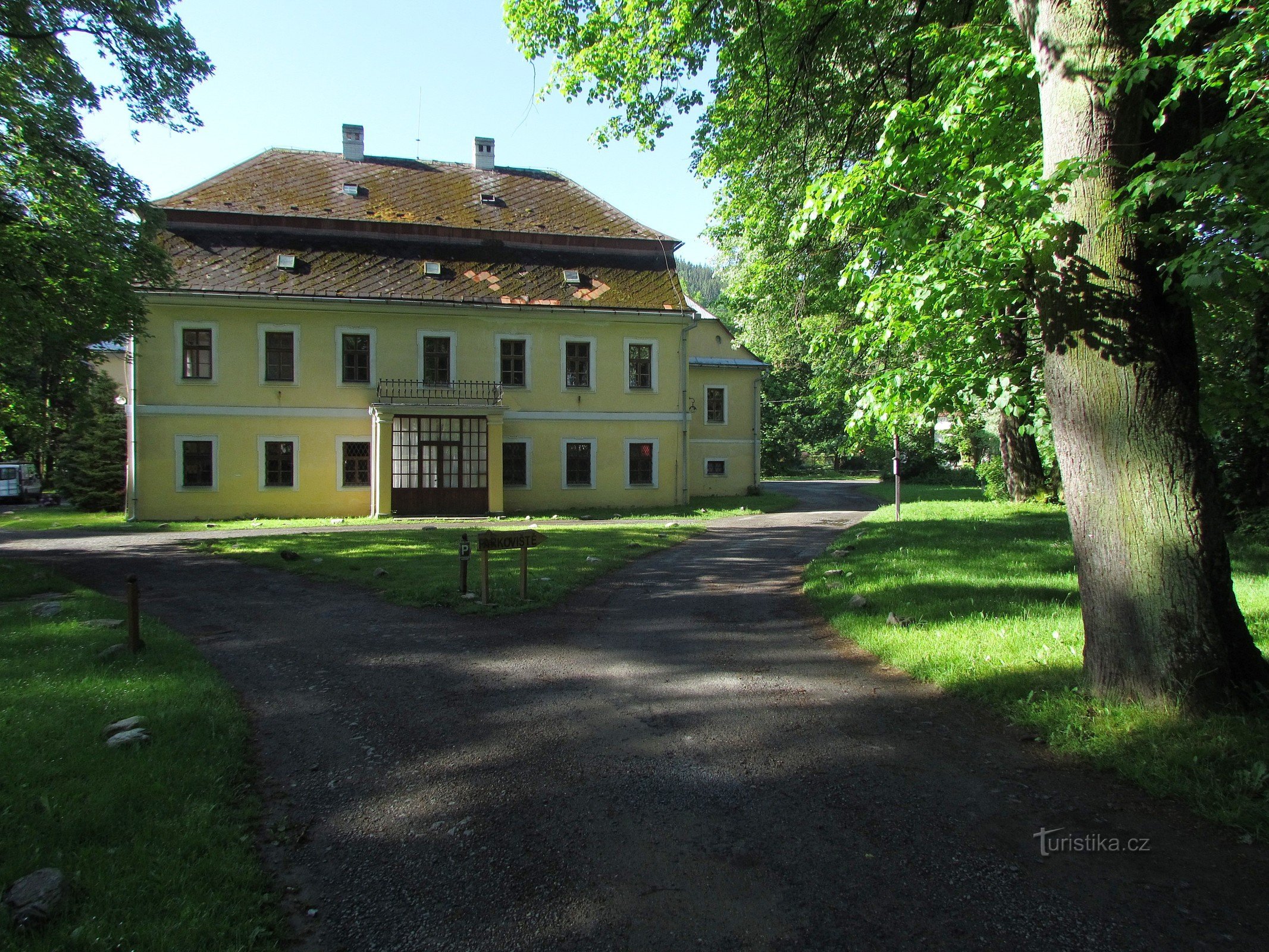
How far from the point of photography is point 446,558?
13.2 metres

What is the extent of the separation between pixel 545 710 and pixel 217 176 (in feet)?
88.9

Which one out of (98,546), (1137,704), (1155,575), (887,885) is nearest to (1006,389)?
(1155,575)

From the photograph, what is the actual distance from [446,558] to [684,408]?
15310 mm

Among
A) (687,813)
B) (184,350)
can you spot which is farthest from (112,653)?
(184,350)

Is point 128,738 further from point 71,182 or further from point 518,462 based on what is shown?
point 518,462

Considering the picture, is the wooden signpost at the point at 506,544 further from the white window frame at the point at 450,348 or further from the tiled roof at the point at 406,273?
the tiled roof at the point at 406,273

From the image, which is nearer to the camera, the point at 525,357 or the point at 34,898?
the point at 34,898

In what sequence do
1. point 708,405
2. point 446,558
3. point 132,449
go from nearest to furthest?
point 446,558 → point 132,449 → point 708,405

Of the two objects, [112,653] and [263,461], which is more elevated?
[263,461]

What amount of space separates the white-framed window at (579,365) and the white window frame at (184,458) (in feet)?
37.0

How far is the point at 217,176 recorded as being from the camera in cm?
2555

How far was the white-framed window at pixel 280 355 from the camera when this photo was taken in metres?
23.9

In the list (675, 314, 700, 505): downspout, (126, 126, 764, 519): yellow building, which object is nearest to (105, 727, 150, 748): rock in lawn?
(126, 126, 764, 519): yellow building

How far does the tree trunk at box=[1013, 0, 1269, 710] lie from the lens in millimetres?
4711
